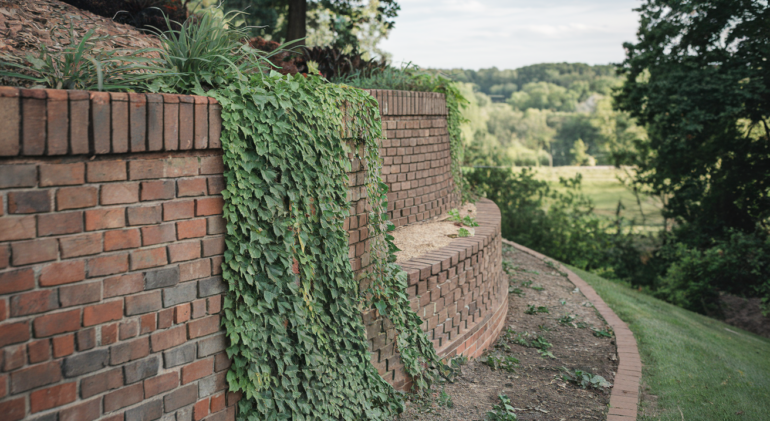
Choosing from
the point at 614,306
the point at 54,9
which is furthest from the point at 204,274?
the point at 614,306

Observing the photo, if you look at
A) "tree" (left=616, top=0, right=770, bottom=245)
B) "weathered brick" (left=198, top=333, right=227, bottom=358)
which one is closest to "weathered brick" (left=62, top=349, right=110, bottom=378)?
"weathered brick" (left=198, top=333, right=227, bottom=358)

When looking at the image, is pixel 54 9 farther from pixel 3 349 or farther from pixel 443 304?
pixel 443 304

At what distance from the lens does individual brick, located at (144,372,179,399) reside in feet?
7.00

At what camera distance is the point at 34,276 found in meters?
1.80

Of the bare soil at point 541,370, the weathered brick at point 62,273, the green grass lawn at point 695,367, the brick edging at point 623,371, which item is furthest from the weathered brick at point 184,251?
the green grass lawn at point 695,367

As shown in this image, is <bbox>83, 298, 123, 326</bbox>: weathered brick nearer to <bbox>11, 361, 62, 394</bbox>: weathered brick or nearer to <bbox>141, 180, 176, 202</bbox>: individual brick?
<bbox>11, 361, 62, 394</bbox>: weathered brick

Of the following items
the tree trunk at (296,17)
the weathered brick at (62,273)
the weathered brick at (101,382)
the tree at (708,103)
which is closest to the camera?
the weathered brick at (62,273)

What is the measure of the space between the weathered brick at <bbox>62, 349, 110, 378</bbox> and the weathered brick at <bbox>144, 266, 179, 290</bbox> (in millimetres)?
309

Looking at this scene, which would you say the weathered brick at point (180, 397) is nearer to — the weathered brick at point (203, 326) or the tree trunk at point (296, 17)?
the weathered brick at point (203, 326)

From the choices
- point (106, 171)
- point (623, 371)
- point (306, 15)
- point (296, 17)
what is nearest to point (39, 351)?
point (106, 171)

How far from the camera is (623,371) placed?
15.8ft

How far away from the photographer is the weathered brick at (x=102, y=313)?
1939 mm

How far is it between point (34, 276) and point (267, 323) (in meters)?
1.10

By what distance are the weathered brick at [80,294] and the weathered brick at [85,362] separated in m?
0.21
